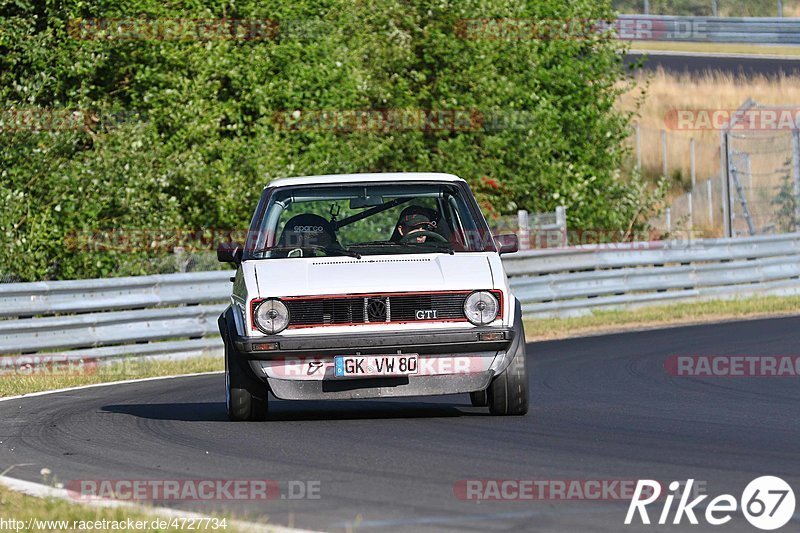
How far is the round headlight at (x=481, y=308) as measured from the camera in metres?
8.96

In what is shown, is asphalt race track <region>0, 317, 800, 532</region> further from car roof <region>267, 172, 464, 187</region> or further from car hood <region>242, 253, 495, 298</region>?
car roof <region>267, 172, 464, 187</region>

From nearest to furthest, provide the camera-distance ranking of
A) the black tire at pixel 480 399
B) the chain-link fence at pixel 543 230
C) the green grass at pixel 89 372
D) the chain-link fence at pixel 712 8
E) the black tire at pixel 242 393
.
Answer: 1. the black tire at pixel 242 393
2. the black tire at pixel 480 399
3. the green grass at pixel 89 372
4. the chain-link fence at pixel 543 230
5. the chain-link fence at pixel 712 8

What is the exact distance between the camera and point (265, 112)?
23.4 meters

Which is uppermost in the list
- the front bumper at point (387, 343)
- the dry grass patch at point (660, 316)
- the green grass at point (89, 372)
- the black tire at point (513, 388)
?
the front bumper at point (387, 343)

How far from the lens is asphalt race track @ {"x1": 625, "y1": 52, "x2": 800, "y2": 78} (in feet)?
167

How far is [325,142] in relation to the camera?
949 inches

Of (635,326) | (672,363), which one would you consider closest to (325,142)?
(635,326)

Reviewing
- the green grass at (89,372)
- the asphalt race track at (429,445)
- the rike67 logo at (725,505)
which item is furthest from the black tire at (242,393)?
the green grass at (89,372)

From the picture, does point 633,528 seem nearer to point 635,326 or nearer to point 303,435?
point 303,435

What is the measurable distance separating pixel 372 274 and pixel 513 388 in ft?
3.80

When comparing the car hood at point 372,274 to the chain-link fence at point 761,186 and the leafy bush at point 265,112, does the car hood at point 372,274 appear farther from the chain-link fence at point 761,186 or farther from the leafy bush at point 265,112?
the chain-link fence at point 761,186

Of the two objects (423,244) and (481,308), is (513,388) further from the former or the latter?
(423,244)

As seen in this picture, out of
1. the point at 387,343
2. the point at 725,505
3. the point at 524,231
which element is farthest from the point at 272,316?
the point at 524,231

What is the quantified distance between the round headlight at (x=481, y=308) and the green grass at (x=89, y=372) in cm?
534
